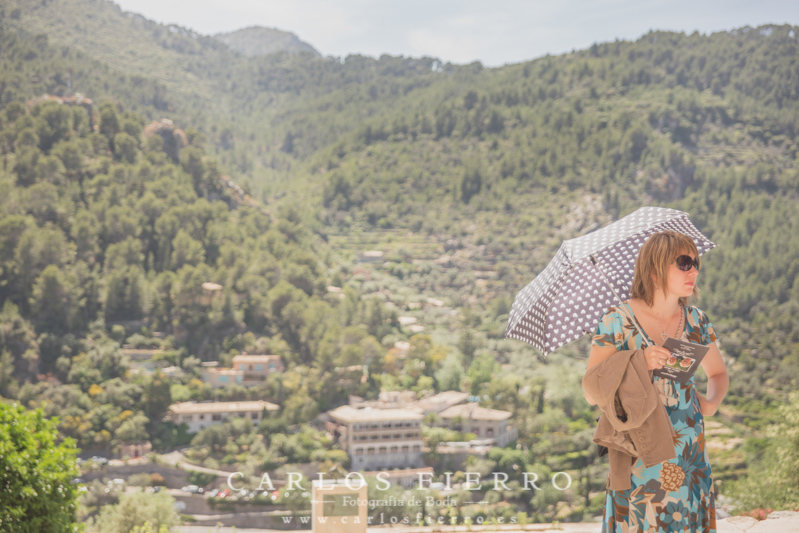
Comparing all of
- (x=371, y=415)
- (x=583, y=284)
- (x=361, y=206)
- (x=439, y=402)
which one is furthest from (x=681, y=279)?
(x=361, y=206)

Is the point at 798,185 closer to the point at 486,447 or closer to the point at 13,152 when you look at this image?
the point at 486,447

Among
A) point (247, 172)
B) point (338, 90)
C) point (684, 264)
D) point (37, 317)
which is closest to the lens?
point (684, 264)

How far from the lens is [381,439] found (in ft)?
47.0

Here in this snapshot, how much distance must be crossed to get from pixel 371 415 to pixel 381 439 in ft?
2.20

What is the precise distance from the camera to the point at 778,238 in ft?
64.5

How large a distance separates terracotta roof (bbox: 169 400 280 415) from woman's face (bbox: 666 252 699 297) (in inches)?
585

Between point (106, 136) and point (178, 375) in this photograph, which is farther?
point (106, 136)

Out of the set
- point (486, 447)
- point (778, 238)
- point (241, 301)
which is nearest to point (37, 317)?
point (241, 301)

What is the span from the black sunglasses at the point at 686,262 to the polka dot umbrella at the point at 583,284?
1.40 feet

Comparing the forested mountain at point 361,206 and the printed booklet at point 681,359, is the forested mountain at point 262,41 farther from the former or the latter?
the printed booklet at point 681,359

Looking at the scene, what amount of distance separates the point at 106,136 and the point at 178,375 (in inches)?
383

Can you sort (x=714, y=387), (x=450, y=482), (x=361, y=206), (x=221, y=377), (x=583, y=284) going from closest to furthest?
(x=714, y=387) → (x=583, y=284) → (x=450, y=482) → (x=221, y=377) → (x=361, y=206)

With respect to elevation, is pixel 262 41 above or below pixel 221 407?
above

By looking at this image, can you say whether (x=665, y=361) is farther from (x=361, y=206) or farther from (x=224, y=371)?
(x=361, y=206)
